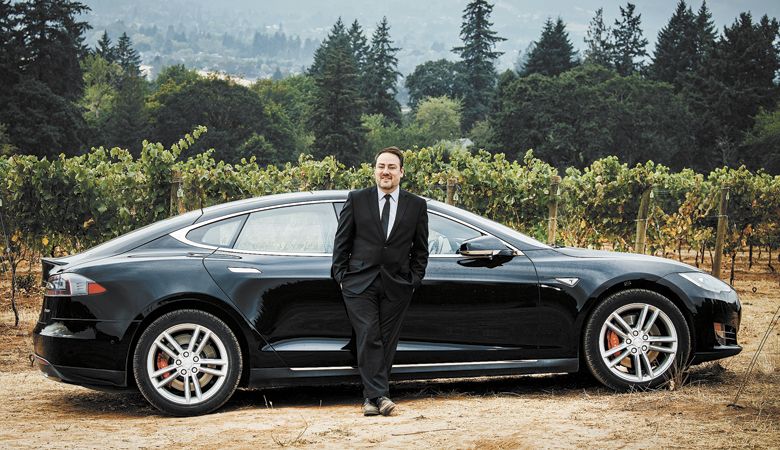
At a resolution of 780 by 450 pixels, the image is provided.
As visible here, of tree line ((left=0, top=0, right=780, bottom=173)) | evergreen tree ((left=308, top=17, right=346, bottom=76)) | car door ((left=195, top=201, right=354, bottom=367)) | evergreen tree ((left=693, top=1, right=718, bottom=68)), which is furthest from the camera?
evergreen tree ((left=308, top=17, right=346, bottom=76))

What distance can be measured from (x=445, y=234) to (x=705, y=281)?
2.04 metres

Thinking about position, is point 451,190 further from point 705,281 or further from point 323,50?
point 323,50

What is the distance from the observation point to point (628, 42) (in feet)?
442

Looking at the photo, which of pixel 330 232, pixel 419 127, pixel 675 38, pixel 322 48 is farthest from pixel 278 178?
pixel 322 48

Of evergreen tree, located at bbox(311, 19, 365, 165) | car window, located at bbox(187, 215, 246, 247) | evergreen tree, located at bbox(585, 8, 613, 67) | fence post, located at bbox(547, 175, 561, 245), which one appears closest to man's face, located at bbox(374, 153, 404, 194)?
car window, located at bbox(187, 215, 246, 247)

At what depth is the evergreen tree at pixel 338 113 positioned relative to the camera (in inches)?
4053

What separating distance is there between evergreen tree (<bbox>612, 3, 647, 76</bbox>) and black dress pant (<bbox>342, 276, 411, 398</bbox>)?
12566 centimetres

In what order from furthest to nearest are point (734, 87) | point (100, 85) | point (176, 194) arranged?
point (100, 85) → point (734, 87) → point (176, 194)

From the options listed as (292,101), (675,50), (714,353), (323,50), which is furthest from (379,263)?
(323,50)

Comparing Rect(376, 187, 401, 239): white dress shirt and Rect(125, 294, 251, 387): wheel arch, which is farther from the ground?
Rect(376, 187, 401, 239): white dress shirt

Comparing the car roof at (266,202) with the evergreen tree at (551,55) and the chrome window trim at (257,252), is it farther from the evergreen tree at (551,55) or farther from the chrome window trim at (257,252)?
the evergreen tree at (551,55)

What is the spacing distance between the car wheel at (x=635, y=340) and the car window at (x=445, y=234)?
110cm

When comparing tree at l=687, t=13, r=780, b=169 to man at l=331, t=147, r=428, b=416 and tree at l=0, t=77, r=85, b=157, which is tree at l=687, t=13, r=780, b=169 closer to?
tree at l=0, t=77, r=85, b=157

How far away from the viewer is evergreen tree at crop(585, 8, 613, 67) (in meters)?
133
